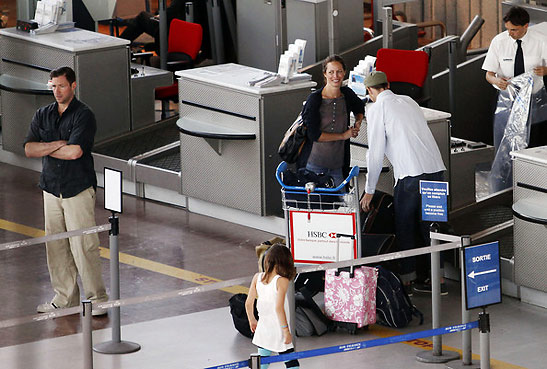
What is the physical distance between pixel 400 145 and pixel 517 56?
2249mm

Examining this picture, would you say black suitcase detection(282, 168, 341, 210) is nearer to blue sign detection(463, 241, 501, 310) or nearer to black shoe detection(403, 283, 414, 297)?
black shoe detection(403, 283, 414, 297)

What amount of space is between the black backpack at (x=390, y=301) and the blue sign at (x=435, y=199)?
63 centimetres

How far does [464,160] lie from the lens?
10.3 meters

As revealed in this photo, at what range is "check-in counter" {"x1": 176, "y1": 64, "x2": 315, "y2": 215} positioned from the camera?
420 inches

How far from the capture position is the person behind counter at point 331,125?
9.02 meters

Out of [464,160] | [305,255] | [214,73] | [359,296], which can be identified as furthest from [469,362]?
[214,73]

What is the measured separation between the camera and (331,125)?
909 centimetres

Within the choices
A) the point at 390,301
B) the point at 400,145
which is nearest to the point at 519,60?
the point at 400,145

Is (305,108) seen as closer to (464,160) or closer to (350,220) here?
(350,220)

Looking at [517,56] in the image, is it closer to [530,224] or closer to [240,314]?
[530,224]

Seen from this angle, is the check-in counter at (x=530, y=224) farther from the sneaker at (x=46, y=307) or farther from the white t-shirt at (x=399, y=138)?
the sneaker at (x=46, y=307)

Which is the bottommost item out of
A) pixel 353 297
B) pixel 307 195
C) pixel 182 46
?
pixel 353 297

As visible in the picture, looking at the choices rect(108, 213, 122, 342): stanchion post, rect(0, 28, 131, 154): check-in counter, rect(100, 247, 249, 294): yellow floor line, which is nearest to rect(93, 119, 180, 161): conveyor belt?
rect(0, 28, 131, 154): check-in counter

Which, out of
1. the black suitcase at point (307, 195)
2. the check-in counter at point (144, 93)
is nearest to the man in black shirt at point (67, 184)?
the black suitcase at point (307, 195)
